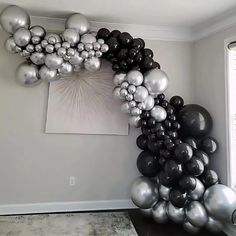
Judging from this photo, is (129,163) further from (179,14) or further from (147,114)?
(179,14)

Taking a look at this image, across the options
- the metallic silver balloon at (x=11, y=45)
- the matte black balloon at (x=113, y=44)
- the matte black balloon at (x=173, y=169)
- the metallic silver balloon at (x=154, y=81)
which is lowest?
the matte black balloon at (x=173, y=169)

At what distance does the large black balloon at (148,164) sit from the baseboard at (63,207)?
Result: 640 millimetres

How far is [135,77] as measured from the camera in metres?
2.48

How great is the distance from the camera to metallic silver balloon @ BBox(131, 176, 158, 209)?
2.48 m

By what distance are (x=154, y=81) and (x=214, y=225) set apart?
1.72 meters

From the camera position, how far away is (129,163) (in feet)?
9.87

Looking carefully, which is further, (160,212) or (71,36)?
(160,212)

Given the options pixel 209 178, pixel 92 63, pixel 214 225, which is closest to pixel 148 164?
pixel 209 178

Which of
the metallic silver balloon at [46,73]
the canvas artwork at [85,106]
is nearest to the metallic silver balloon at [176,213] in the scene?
the canvas artwork at [85,106]

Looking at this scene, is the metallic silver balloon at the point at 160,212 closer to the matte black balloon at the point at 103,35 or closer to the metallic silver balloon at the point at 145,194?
the metallic silver balloon at the point at 145,194

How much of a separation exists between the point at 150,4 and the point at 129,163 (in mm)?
2011

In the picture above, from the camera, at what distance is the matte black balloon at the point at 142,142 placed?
274cm

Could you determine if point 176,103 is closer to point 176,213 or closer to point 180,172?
point 180,172

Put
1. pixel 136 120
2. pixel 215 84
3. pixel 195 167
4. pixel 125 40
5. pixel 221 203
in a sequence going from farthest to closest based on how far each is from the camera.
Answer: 1. pixel 215 84
2. pixel 136 120
3. pixel 125 40
4. pixel 195 167
5. pixel 221 203
